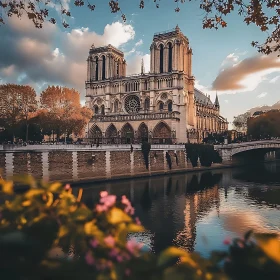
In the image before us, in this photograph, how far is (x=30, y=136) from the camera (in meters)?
44.4

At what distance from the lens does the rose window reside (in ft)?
209

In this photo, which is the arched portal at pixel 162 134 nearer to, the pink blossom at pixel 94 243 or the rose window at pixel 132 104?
the rose window at pixel 132 104

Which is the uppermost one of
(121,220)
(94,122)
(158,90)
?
(158,90)

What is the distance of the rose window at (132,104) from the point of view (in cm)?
6373

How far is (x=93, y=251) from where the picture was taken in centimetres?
232

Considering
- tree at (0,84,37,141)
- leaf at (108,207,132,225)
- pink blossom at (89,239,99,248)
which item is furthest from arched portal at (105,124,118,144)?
pink blossom at (89,239,99,248)

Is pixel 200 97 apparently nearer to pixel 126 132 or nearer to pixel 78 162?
pixel 126 132

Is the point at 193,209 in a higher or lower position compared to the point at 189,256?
lower

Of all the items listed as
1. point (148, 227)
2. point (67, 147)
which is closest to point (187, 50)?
point (67, 147)

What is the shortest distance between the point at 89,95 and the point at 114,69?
8.84m

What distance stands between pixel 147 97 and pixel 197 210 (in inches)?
1775

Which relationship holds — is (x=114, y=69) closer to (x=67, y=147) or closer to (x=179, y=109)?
(x=179, y=109)

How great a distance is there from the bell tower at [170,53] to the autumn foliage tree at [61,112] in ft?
92.8

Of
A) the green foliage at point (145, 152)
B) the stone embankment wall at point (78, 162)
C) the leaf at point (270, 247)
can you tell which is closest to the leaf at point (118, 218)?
the leaf at point (270, 247)
